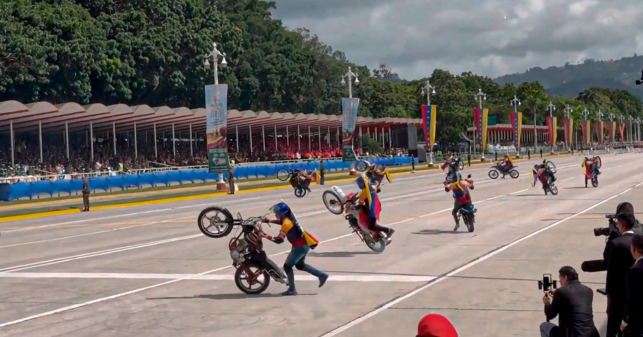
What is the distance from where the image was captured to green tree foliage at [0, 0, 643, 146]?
72000mm

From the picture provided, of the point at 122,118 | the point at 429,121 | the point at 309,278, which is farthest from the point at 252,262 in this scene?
the point at 429,121

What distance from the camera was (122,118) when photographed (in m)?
57.9

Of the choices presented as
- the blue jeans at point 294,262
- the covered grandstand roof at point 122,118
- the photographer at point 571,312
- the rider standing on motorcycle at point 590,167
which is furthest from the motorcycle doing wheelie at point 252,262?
the covered grandstand roof at point 122,118

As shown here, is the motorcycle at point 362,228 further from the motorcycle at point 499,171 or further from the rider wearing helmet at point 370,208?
the motorcycle at point 499,171

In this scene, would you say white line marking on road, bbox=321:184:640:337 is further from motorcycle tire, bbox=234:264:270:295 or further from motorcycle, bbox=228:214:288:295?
motorcycle tire, bbox=234:264:270:295

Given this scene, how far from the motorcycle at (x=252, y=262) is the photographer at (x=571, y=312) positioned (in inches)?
261

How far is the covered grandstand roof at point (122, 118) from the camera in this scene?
48.2m

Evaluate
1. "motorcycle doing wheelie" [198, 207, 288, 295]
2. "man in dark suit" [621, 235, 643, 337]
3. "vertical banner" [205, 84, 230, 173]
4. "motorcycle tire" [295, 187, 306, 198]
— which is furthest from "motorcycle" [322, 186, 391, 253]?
"vertical banner" [205, 84, 230, 173]

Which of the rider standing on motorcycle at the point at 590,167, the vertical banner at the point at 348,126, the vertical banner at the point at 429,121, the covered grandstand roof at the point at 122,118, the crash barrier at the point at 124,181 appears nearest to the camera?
the rider standing on motorcycle at the point at 590,167

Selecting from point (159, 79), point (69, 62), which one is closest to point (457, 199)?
point (69, 62)

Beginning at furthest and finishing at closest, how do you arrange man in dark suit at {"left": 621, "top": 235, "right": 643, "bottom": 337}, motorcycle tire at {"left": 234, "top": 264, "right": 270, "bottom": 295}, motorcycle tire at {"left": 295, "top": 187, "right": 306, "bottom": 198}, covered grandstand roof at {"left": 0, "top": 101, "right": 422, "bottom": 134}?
covered grandstand roof at {"left": 0, "top": 101, "right": 422, "bottom": 134} < motorcycle tire at {"left": 295, "top": 187, "right": 306, "bottom": 198} < motorcycle tire at {"left": 234, "top": 264, "right": 270, "bottom": 295} < man in dark suit at {"left": 621, "top": 235, "right": 643, "bottom": 337}

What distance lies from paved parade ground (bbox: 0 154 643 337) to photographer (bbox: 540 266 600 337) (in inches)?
111

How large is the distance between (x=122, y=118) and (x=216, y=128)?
11.4 metres

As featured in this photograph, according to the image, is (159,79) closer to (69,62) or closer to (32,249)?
(69,62)
